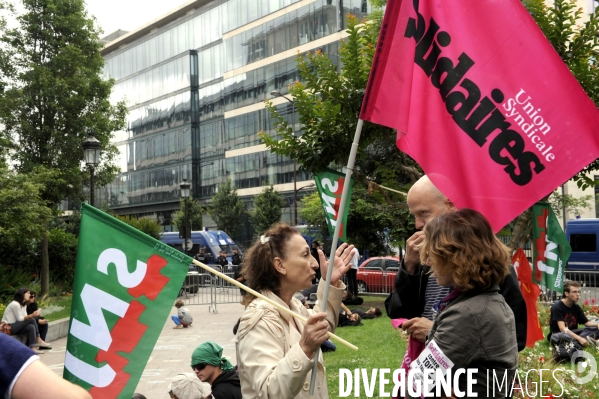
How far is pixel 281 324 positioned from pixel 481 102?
1.50m

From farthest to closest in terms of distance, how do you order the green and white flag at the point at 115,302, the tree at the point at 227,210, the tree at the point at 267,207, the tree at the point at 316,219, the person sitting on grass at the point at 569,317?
the tree at the point at 227,210
the tree at the point at 267,207
the tree at the point at 316,219
the person sitting on grass at the point at 569,317
the green and white flag at the point at 115,302

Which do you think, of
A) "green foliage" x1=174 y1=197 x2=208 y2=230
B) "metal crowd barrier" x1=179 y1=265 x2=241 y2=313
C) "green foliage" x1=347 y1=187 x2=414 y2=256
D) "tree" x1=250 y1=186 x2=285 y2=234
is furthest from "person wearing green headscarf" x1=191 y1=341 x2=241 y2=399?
"green foliage" x1=174 y1=197 x2=208 y2=230

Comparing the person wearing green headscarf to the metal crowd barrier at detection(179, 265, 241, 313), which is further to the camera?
the metal crowd barrier at detection(179, 265, 241, 313)

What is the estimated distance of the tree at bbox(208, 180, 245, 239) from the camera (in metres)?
55.8

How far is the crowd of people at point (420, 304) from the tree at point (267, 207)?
4709cm

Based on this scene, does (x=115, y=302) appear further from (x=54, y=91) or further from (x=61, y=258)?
(x=61, y=258)

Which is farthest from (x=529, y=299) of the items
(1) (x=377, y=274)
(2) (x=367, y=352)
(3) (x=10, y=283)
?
(3) (x=10, y=283)

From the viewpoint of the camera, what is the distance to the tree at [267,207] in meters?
51.0

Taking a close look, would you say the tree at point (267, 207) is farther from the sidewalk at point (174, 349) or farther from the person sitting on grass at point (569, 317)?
the person sitting on grass at point (569, 317)

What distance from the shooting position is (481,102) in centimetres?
347

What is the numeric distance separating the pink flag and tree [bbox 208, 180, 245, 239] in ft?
172

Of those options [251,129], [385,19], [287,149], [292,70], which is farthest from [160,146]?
[385,19]

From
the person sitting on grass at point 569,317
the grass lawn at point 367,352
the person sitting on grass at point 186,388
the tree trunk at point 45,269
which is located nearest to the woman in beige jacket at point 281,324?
the person sitting on grass at point 186,388

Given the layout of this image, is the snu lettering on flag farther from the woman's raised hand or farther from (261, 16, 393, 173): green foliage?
the woman's raised hand
